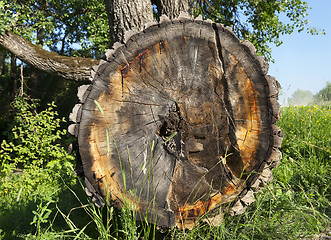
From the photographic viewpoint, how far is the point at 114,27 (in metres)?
3.46

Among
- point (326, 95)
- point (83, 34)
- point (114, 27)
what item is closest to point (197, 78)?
point (114, 27)

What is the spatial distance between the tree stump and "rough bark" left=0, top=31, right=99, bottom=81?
231 centimetres

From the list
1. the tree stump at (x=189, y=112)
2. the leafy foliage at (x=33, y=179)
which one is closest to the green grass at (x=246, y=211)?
the leafy foliage at (x=33, y=179)

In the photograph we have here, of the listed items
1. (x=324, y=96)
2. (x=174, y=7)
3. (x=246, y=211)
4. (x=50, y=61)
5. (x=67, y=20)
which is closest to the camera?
(x=246, y=211)

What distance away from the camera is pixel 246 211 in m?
2.49

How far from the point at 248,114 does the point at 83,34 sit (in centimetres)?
593

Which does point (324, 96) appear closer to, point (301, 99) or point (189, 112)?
point (301, 99)

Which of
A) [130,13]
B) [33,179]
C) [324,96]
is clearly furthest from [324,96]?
[33,179]

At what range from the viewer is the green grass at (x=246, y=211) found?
1890 mm

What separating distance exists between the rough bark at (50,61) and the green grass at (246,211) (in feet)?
5.07

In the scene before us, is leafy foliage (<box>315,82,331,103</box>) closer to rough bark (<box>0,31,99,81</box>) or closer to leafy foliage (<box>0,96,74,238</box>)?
rough bark (<box>0,31,99,81</box>)

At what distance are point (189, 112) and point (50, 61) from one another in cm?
293

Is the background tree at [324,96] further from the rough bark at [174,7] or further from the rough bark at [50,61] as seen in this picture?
the rough bark at [50,61]

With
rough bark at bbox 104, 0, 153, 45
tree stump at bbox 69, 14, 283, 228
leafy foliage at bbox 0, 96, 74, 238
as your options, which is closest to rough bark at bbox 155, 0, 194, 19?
rough bark at bbox 104, 0, 153, 45
